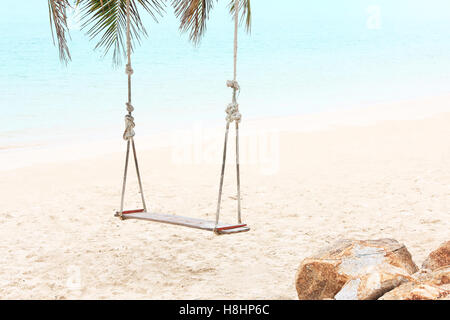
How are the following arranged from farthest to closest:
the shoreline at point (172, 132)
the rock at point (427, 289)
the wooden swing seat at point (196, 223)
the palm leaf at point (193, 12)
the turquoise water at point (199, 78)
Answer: the turquoise water at point (199, 78)
the shoreline at point (172, 132)
the palm leaf at point (193, 12)
the wooden swing seat at point (196, 223)
the rock at point (427, 289)

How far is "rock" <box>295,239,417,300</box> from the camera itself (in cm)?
306

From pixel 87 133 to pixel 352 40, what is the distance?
3056 centimetres

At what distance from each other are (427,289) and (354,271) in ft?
1.86

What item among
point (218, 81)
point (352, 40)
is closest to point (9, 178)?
point (218, 81)

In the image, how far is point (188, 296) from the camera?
3771 mm

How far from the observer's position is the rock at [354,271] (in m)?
3.06

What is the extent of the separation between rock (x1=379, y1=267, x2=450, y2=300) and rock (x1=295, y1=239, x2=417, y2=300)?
6.2 inches

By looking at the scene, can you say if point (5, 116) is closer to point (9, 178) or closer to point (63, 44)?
point (9, 178)

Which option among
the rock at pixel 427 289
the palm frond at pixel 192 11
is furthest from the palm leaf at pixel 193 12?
the rock at pixel 427 289

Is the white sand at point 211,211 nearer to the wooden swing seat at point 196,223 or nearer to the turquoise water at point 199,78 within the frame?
the wooden swing seat at point 196,223

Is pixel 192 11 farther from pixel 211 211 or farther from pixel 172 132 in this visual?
pixel 172 132

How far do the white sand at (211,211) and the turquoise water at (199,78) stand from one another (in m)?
3.91

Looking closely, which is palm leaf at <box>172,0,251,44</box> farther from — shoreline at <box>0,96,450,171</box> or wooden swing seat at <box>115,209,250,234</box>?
shoreline at <box>0,96,450,171</box>

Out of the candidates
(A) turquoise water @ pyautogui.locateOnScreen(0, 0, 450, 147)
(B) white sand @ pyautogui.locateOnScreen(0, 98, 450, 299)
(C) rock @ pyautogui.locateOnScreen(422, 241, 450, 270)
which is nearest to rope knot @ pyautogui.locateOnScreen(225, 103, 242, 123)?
(B) white sand @ pyautogui.locateOnScreen(0, 98, 450, 299)
